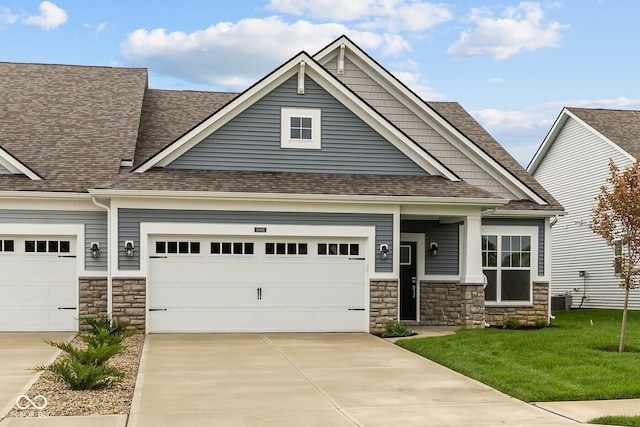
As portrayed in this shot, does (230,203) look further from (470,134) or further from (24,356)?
(470,134)

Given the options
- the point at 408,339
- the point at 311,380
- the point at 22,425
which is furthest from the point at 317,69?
the point at 22,425

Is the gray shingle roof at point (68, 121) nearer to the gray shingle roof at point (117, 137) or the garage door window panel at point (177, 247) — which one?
the gray shingle roof at point (117, 137)

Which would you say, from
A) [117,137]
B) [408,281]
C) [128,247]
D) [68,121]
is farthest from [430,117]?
[68,121]

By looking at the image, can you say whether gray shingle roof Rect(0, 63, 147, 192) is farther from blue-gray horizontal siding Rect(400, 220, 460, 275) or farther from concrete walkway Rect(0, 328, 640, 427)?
blue-gray horizontal siding Rect(400, 220, 460, 275)

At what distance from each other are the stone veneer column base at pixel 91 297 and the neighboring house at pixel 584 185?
1657 centimetres

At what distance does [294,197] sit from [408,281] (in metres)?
4.61

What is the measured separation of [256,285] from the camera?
18.1 metres

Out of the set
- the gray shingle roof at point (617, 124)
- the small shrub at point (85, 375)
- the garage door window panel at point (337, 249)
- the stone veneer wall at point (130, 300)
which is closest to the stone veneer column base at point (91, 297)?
the stone veneer wall at point (130, 300)

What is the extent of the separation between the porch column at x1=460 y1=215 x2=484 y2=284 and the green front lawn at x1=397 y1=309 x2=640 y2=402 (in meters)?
1.53

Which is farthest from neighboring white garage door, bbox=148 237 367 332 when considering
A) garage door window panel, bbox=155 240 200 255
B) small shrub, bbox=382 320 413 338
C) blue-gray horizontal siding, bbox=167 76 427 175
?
blue-gray horizontal siding, bbox=167 76 427 175

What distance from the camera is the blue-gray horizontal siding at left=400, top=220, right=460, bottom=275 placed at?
66.9 ft

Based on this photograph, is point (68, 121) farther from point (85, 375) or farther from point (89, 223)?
point (85, 375)

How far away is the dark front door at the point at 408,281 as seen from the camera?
20.6m

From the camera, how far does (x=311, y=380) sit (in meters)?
11.9
